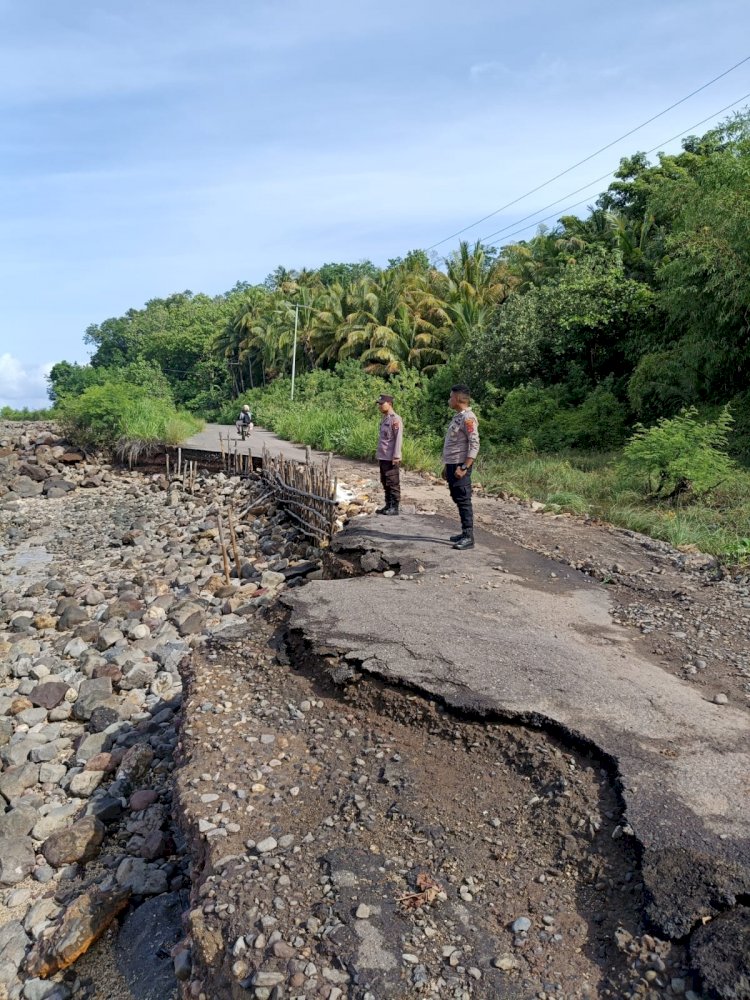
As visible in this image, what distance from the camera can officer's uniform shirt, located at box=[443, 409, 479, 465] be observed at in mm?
6824

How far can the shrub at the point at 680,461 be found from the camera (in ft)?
33.4

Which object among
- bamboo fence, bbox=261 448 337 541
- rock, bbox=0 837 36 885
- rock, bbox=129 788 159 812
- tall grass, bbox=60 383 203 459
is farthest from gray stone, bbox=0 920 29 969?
tall grass, bbox=60 383 203 459

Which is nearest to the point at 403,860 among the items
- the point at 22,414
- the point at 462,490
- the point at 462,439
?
the point at 462,490

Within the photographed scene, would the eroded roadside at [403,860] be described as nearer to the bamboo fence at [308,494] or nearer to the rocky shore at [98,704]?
the rocky shore at [98,704]

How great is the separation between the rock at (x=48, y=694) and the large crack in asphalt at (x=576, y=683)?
9.32ft

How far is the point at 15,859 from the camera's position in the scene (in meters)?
4.72

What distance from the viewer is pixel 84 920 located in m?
3.97

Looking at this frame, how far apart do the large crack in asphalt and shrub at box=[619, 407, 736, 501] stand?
4097 millimetres

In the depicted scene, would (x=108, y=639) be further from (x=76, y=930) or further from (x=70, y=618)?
(x=76, y=930)

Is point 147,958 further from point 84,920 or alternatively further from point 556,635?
point 556,635

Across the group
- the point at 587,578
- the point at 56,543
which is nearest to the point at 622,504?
the point at 587,578

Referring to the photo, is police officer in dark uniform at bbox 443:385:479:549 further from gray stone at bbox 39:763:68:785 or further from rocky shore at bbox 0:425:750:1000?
gray stone at bbox 39:763:68:785

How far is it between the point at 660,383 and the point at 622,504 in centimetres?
661

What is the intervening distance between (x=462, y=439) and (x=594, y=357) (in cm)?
1408
